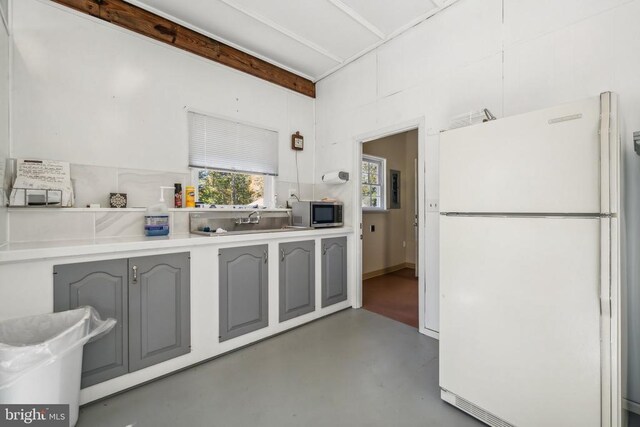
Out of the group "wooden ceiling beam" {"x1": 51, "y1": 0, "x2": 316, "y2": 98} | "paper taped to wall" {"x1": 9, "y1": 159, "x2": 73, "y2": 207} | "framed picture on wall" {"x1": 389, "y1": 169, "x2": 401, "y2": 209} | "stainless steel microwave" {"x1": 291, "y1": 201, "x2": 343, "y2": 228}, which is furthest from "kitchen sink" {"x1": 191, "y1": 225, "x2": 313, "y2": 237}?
"framed picture on wall" {"x1": 389, "y1": 169, "x2": 401, "y2": 209}

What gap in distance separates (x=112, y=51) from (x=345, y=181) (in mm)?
2572

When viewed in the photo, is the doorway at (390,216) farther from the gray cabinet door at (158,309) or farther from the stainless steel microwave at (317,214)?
the gray cabinet door at (158,309)

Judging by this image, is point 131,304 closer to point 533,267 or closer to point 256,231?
point 256,231

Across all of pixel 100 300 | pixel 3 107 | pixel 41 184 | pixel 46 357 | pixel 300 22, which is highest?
pixel 300 22

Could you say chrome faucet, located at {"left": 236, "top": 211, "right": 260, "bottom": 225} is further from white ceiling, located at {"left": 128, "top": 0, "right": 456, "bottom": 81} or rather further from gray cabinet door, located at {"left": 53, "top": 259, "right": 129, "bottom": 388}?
white ceiling, located at {"left": 128, "top": 0, "right": 456, "bottom": 81}

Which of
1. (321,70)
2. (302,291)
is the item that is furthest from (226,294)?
(321,70)

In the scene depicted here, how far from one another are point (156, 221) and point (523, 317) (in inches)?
108

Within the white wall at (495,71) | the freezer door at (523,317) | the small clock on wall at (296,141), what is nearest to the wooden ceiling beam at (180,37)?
the small clock on wall at (296,141)

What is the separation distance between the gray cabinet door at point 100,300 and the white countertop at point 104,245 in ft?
0.33

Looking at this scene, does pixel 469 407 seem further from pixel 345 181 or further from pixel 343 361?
pixel 345 181

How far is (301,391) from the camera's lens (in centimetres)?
193

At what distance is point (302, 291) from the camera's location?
2971 millimetres

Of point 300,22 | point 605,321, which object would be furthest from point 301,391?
point 300,22

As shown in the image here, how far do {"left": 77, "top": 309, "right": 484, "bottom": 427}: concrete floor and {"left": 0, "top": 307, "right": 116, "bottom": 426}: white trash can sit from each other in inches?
A: 13.9
